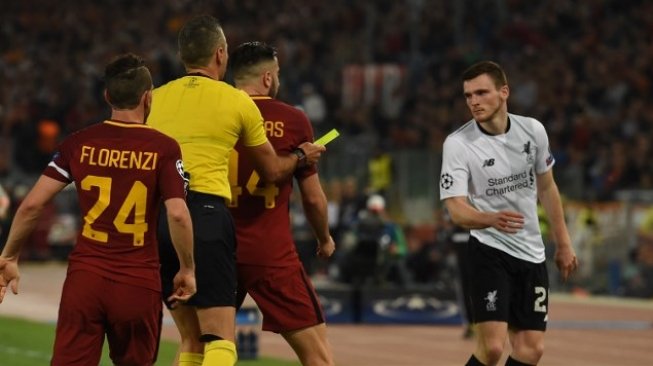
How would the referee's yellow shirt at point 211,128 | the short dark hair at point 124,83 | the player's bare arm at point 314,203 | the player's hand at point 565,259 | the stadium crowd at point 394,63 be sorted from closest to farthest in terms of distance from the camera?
the short dark hair at point 124,83, the referee's yellow shirt at point 211,128, the player's bare arm at point 314,203, the player's hand at point 565,259, the stadium crowd at point 394,63

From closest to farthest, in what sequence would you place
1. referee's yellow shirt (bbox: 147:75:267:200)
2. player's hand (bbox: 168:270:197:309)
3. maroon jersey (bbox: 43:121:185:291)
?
maroon jersey (bbox: 43:121:185:291), player's hand (bbox: 168:270:197:309), referee's yellow shirt (bbox: 147:75:267:200)

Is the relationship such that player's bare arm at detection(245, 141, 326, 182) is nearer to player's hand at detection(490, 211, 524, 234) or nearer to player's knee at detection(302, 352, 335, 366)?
player's knee at detection(302, 352, 335, 366)

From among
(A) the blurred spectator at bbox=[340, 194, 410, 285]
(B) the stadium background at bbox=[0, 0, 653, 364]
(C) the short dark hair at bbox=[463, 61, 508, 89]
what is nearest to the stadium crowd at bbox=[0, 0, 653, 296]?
(B) the stadium background at bbox=[0, 0, 653, 364]

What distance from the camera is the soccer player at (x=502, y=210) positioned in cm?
993

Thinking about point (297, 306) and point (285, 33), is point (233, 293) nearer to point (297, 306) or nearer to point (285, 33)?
point (297, 306)

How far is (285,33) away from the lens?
38531mm

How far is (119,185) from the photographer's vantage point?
25.1 ft

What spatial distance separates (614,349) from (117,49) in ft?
69.8

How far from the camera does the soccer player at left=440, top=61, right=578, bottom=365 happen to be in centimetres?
993

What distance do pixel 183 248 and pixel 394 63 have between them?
29098mm

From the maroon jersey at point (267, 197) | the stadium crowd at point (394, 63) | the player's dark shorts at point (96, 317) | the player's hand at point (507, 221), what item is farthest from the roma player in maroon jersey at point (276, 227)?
the stadium crowd at point (394, 63)

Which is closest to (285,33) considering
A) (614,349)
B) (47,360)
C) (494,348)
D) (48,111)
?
(48,111)

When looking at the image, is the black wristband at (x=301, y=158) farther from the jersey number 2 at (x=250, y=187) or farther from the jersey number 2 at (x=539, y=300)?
the jersey number 2 at (x=539, y=300)

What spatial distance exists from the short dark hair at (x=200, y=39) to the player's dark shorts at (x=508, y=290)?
7.69ft
